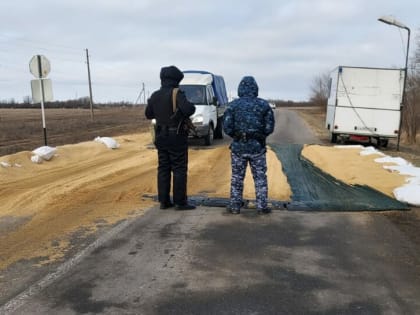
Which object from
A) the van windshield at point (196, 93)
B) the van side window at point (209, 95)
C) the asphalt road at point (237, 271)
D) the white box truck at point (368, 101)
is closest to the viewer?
the asphalt road at point (237, 271)

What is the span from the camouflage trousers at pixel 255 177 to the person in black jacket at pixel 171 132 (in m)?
0.74

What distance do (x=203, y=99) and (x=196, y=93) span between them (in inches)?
15.1

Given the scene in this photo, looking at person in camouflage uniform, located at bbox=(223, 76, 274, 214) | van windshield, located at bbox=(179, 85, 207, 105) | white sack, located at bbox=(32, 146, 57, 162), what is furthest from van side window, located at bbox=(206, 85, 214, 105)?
person in camouflage uniform, located at bbox=(223, 76, 274, 214)

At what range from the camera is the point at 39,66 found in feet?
47.6

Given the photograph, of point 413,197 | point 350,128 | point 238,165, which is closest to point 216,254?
point 238,165

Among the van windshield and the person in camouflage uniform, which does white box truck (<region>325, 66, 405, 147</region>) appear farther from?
the person in camouflage uniform

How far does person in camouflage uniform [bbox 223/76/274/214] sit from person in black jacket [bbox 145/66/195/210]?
686 millimetres

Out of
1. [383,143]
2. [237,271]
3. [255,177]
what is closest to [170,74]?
[255,177]

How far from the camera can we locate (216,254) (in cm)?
522

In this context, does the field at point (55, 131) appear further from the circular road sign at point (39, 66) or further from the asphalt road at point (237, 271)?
the asphalt road at point (237, 271)

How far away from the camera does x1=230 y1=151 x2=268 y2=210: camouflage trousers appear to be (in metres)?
7.06

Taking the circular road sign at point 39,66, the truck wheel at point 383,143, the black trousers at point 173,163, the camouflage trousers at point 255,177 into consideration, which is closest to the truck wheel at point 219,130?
the truck wheel at point 383,143

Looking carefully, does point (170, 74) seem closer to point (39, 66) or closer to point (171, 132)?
point (171, 132)

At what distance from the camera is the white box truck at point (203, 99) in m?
17.8
